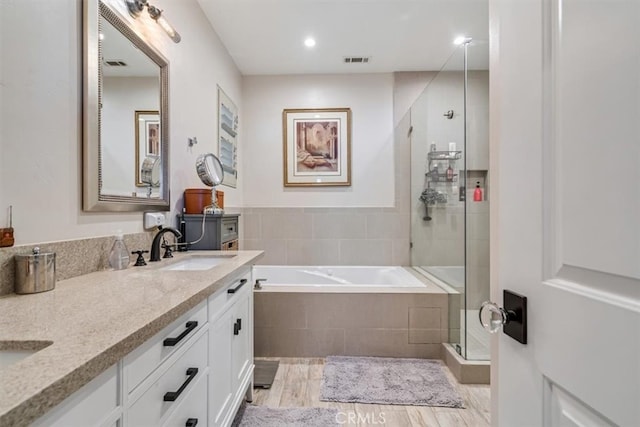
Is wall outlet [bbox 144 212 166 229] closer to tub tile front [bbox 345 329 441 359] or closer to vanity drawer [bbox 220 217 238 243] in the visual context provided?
vanity drawer [bbox 220 217 238 243]

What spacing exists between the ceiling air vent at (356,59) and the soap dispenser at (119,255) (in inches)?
105

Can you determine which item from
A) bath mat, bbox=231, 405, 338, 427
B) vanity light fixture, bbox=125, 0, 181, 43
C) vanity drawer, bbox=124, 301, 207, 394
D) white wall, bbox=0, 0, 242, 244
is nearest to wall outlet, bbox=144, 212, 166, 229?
white wall, bbox=0, 0, 242, 244

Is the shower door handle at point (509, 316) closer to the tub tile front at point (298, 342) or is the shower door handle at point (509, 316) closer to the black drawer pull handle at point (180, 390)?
the black drawer pull handle at point (180, 390)

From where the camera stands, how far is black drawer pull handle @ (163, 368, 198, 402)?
0.86m

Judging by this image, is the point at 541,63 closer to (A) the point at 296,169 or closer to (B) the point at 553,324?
(B) the point at 553,324

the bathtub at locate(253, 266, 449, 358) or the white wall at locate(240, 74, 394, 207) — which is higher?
the white wall at locate(240, 74, 394, 207)

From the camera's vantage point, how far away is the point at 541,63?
0.52m

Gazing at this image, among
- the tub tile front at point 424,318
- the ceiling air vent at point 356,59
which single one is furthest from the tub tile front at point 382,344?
the ceiling air vent at point 356,59

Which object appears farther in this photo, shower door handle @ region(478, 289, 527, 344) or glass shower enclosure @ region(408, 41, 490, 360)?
glass shower enclosure @ region(408, 41, 490, 360)

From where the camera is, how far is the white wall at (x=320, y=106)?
3422 millimetres

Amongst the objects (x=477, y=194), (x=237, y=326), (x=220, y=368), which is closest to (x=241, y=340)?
(x=237, y=326)

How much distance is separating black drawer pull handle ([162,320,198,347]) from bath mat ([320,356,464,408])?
1.24 metres

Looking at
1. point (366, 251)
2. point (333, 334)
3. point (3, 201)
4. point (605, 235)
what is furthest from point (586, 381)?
point (366, 251)

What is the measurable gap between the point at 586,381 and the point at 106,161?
1680 millimetres
